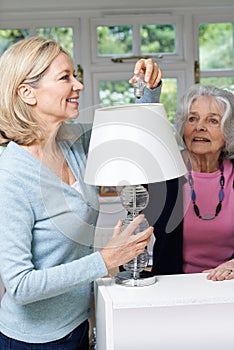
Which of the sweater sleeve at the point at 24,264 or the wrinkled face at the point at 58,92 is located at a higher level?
the wrinkled face at the point at 58,92

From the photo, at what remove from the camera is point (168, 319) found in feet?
4.66

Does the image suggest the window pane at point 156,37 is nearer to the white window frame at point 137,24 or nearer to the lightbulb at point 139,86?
the white window frame at point 137,24

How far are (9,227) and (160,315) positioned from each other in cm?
39

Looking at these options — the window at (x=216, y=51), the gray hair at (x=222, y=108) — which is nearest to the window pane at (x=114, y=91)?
the window at (x=216, y=51)

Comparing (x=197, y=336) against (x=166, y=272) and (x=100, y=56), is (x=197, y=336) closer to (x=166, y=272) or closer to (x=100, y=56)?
(x=166, y=272)

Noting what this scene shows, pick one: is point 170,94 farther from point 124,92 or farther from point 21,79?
point 21,79

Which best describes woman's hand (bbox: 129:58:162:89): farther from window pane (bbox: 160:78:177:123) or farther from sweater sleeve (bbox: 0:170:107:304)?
window pane (bbox: 160:78:177:123)

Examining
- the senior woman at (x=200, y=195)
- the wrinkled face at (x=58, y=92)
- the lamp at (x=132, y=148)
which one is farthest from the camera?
the senior woman at (x=200, y=195)

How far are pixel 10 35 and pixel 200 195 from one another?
2.07 metres

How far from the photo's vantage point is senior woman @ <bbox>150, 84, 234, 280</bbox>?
6.16 feet

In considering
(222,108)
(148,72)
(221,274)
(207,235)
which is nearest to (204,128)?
(222,108)

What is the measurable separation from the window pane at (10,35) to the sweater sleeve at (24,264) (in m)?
2.43

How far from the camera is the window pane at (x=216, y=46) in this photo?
377 centimetres

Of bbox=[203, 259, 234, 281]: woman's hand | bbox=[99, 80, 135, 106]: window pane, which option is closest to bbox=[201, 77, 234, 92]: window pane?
bbox=[99, 80, 135, 106]: window pane
